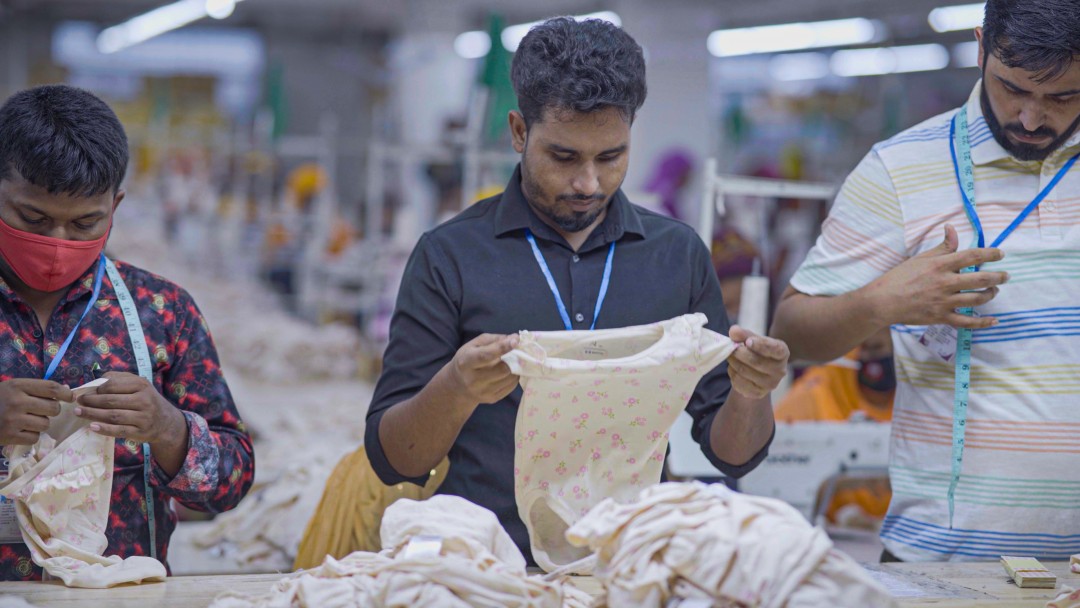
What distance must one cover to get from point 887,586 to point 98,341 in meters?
1.50

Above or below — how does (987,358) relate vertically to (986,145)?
below

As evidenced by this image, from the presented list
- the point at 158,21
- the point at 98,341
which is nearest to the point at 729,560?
the point at 98,341

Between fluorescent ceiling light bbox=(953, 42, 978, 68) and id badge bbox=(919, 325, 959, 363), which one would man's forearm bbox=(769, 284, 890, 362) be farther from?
fluorescent ceiling light bbox=(953, 42, 978, 68)

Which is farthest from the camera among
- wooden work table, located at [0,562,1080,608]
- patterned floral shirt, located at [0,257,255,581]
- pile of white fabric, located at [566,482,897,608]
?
patterned floral shirt, located at [0,257,255,581]

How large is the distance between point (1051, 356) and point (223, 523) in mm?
2583

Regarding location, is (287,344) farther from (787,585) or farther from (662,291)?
(787,585)

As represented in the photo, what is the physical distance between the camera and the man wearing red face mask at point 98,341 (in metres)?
1.86

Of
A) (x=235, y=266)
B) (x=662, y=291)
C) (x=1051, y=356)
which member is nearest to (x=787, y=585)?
(x=662, y=291)

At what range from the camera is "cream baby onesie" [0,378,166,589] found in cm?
183

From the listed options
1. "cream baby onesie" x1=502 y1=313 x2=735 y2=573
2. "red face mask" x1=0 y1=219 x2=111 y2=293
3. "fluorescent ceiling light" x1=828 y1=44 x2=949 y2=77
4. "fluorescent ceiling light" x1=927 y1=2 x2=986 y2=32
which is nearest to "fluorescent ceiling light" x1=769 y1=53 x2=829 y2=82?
"fluorescent ceiling light" x1=828 y1=44 x2=949 y2=77

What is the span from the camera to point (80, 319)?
6.56ft

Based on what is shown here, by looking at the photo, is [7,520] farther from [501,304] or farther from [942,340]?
[942,340]

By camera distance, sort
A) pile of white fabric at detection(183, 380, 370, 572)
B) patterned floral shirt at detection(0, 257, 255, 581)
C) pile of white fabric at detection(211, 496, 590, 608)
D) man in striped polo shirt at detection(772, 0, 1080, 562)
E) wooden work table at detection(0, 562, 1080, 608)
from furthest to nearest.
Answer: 1. pile of white fabric at detection(183, 380, 370, 572)
2. man in striped polo shirt at detection(772, 0, 1080, 562)
3. patterned floral shirt at detection(0, 257, 255, 581)
4. wooden work table at detection(0, 562, 1080, 608)
5. pile of white fabric at detection(211, 496, 590, 608)

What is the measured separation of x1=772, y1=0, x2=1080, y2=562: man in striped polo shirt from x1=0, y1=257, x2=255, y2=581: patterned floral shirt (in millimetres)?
1222
